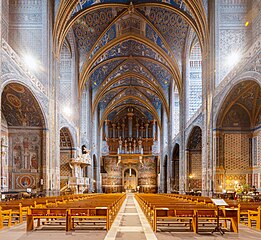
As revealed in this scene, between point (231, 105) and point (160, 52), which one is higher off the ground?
point (160, 52)

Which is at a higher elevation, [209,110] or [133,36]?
[133,36]

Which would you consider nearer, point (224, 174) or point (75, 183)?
point (224, 174)

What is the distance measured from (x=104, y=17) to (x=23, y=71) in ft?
46.4

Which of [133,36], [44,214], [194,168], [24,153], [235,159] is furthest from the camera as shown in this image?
[133,36]

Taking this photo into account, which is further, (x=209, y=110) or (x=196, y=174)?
(x=196, y=174)

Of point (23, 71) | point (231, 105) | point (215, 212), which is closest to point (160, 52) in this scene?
point (231, 105)

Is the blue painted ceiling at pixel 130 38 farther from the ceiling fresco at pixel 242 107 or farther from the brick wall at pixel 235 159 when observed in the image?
the brick wall at pixel 235 159

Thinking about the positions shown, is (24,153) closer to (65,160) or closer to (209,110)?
(65,160)

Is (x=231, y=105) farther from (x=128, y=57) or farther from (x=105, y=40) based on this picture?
(x=128, y=57)

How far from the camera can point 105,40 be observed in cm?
3531

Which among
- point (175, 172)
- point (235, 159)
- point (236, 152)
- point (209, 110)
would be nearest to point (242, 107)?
point (209, 110)

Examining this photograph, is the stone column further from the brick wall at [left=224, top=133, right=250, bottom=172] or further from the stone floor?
the stone floor

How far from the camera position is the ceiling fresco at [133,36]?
28.9 metres

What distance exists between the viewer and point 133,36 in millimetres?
35844
